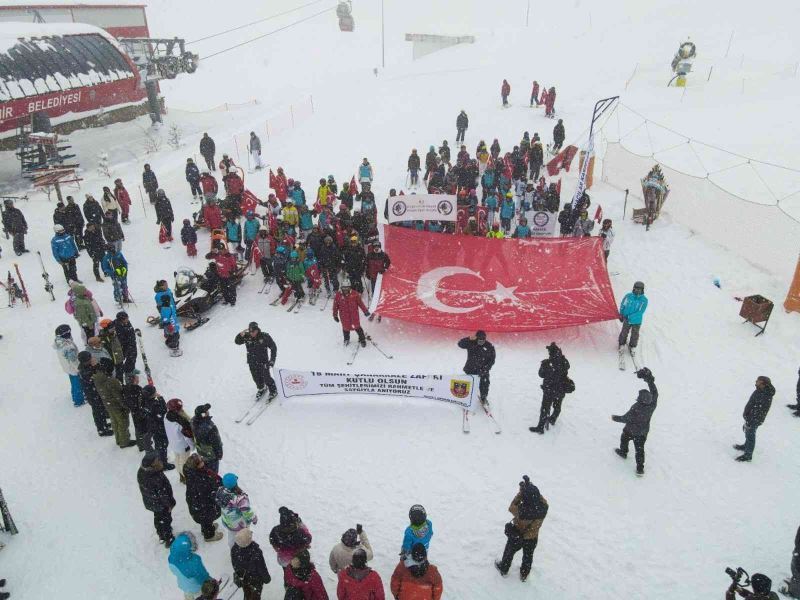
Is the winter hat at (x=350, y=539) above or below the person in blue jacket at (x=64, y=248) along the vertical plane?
below

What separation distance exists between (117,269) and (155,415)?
5.59m

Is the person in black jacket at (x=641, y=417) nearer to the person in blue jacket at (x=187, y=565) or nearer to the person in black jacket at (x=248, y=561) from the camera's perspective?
the person in black jacket at (x=248, y=561)

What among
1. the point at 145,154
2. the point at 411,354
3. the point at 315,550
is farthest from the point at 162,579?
the point at 145,154

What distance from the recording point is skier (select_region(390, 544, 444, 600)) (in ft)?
16.0

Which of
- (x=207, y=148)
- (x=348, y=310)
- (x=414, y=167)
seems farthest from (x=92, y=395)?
(x=207, y=148)

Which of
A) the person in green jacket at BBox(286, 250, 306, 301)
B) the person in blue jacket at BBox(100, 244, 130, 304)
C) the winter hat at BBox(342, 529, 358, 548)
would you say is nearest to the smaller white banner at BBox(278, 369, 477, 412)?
the winter hat at BBox(342, 529, 358, 548)

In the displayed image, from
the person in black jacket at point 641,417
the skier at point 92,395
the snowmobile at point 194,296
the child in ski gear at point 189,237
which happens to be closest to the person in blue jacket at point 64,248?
the snowmobile at point 194,296

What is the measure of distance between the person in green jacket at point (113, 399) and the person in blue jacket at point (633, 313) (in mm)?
8586

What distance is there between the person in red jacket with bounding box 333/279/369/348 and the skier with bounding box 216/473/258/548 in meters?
4.66

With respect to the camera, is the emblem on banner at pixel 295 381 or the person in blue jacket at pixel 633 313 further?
the person in blue jacket at pixel 633 313

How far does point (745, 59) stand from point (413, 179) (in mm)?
24561

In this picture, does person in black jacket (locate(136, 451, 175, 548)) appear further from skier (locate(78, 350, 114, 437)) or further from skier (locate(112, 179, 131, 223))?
skier (locate(112, 179, 131, 223))

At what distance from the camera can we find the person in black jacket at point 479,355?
27.8ft

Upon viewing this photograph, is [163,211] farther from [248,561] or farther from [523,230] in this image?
[248,561]
